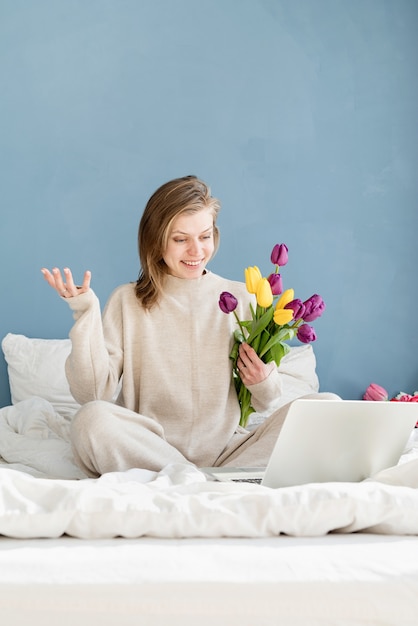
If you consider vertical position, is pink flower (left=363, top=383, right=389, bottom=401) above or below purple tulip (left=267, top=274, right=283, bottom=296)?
below

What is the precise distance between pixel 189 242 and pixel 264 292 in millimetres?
396

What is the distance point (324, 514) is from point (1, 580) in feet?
1.37

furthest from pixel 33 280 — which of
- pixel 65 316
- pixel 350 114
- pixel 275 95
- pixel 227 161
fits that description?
pixel 350 114

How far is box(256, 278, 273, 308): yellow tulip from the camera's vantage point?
2.12 meters

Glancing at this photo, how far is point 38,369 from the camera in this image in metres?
3.23

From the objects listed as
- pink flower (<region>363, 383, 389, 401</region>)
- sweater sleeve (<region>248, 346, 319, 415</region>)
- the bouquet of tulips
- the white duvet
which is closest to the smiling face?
the bouquet of tulips

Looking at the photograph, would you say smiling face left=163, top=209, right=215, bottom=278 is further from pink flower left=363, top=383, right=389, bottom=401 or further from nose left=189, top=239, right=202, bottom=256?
pink flower left=363, top=383, right=389, bottom=401

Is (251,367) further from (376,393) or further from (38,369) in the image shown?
(376,393)

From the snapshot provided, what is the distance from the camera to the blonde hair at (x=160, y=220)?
245cm

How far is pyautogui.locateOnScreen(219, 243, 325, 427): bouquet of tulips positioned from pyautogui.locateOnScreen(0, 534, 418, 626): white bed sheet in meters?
1.12

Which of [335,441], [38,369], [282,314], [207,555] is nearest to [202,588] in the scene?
[207,555]

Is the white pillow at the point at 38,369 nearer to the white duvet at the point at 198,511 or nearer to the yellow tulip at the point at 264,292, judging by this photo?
the yellow tulip at the point at 264,292

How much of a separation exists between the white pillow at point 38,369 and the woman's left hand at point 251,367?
3.06ft

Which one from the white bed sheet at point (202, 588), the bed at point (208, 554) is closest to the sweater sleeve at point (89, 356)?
the bed at point (208, 554)
